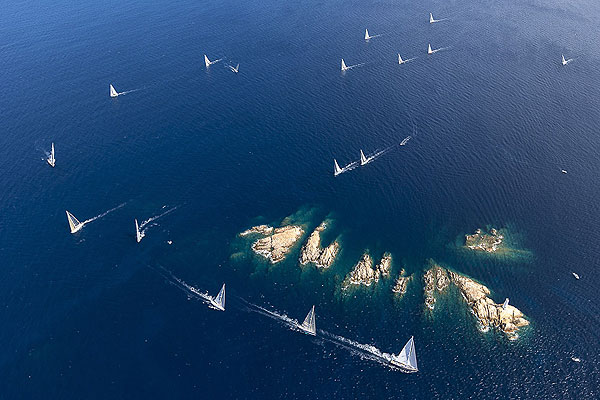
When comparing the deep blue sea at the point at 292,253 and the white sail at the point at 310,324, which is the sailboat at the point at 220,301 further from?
the white sail at the point at 310,324

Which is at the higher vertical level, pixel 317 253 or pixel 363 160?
pixel 363 160

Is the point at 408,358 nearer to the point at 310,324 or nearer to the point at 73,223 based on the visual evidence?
the point at 310,324

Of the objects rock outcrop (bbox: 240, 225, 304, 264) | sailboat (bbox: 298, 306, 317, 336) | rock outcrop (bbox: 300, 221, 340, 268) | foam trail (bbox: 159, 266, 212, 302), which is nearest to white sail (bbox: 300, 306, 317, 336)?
sailboat (bbox: 298, 306, 317, 336)

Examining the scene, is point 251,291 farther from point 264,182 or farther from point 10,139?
point 10,139

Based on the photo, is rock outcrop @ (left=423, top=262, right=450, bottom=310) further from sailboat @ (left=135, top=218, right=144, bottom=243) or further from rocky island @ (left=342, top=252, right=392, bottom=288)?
sailboat @ (left=135, top=218, right=144, bottom=243)

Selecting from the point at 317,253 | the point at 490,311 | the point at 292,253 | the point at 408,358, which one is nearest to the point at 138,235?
the point at 292,253

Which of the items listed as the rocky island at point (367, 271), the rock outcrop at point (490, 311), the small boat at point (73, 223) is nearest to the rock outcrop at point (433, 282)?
the rock outcrop at point (490, 311)

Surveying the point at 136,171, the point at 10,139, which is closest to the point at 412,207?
the point at 136,171
